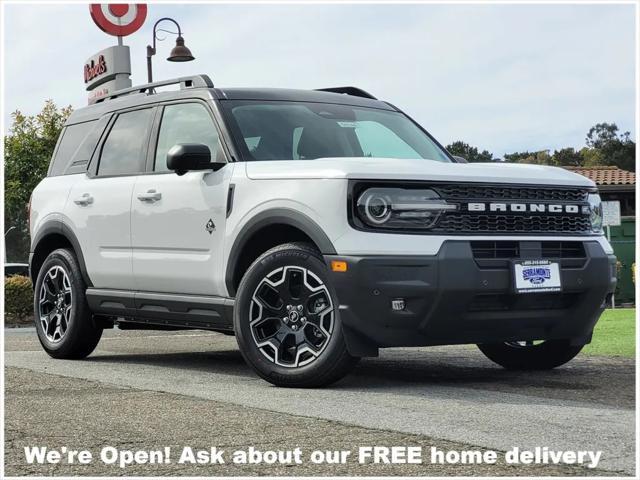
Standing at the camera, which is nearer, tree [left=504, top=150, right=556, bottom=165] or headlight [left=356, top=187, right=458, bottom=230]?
headlight [left=356, top=187, right=458, bottom=230]

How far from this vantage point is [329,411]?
222 inches

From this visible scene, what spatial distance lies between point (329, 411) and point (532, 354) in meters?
2.60

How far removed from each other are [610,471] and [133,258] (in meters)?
4.55

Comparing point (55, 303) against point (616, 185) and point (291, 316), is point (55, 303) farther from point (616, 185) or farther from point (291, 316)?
A: point (616, 185)

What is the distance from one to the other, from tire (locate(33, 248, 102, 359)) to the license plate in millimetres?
3716

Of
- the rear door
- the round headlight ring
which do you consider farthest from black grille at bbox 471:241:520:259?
the rear door

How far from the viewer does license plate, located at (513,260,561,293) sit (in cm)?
641

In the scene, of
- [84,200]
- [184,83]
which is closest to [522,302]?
[184,83]

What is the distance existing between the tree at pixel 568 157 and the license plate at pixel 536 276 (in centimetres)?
6409

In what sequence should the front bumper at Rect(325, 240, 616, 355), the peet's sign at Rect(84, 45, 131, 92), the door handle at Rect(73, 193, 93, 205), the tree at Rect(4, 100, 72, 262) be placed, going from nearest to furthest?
the front bumper at Rect(325, 240, 616, 355), the door handle at Rect(73, 193, 93, 205), the peet's sign at Rect(84, 45, 131, 92), the tree at Rect(4, 100, 72, 262)

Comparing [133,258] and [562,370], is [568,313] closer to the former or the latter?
[562,370]

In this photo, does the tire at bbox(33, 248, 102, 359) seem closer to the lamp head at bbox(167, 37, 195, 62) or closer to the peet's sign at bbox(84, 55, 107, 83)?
the peet's sign at bbox(84, 55, 107, 83)

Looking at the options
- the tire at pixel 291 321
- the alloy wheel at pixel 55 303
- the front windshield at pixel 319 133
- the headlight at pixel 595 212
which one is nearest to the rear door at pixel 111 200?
the alloy wheel at pixel 55 303

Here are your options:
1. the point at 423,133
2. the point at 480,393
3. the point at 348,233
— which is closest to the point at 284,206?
the point at 348,233
